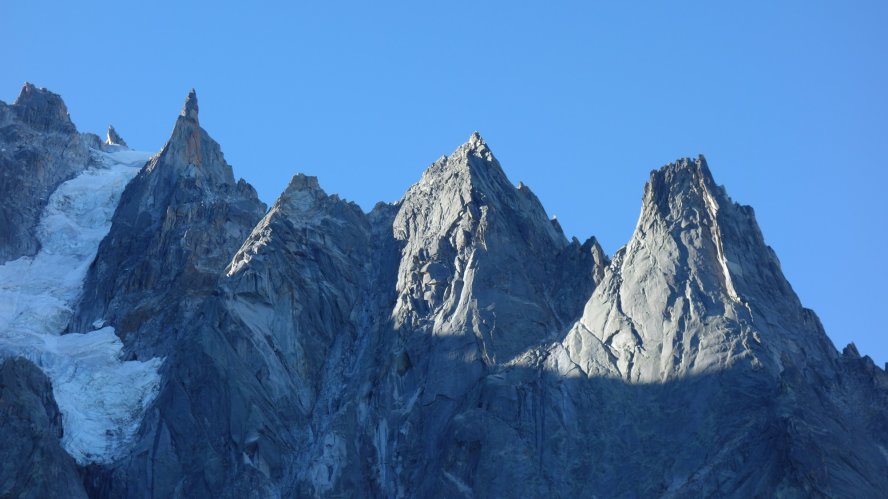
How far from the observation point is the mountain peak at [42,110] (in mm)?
131125

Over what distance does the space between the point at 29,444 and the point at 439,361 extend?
20.2 metres

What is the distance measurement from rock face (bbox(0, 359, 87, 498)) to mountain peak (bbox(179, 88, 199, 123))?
37.8 m

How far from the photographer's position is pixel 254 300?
316ft

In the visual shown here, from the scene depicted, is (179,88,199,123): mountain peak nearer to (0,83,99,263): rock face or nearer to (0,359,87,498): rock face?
(0,83,99,263): rock face

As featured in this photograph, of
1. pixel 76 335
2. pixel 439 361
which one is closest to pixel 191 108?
pixel 76 335

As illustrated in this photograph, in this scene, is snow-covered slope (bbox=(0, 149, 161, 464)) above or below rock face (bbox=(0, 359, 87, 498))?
above

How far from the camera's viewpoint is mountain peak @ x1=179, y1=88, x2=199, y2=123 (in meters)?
124

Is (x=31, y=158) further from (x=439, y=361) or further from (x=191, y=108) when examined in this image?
(x=439, y=361)

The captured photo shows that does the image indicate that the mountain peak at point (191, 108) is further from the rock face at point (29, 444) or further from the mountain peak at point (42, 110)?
the rock face at point (29, 444)

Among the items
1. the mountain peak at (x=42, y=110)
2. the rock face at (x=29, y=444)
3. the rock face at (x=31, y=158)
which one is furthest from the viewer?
the mountain peak at (x=42, y=110)

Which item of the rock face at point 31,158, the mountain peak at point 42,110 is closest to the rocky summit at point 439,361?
the rock face at point 31,158

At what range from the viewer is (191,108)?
125 meters

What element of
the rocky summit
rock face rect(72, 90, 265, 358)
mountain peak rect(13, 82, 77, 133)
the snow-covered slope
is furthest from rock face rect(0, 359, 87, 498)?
mountain peak rect(13, 82, 77, 133)

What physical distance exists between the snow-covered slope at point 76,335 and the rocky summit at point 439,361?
0.24 m
